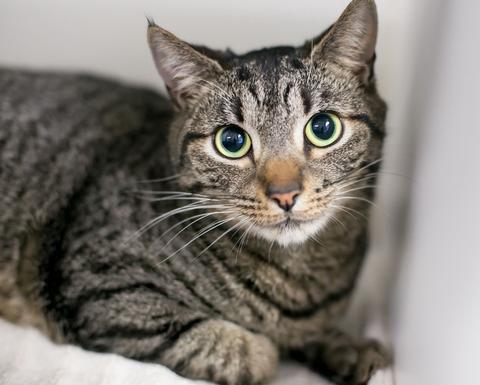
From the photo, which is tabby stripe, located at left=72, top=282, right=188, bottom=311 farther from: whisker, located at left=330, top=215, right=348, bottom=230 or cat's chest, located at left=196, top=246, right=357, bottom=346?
whisker, located at left=330, top=215, right=348, bottom=230

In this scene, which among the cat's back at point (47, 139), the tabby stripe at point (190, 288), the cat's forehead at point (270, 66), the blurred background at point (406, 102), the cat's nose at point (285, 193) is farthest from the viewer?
the cat's back at point (47, 139)

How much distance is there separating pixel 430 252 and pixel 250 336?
0.46 m

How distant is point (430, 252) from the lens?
1233 millimetres

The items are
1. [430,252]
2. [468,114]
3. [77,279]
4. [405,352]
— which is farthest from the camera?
[77,279]

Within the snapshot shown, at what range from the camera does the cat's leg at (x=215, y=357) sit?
1365 millimetres

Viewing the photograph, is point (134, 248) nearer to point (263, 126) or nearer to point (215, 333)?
point (215, 333)

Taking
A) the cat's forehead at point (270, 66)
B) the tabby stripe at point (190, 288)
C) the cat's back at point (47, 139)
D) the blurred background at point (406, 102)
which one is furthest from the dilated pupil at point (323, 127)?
the cat's back at point (47, 139)

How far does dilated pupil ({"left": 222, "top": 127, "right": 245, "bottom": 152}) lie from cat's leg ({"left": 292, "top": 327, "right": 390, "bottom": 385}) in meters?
0.56

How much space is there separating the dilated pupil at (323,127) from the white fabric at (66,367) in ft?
1.81

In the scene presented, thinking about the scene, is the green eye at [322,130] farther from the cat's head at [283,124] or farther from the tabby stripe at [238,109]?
the tabby stripe at [238,109]

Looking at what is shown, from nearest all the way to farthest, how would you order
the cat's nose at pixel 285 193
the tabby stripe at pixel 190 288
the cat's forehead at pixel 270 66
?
1. the cat's nose at pixel 285 193
2. the cat's forehead at pixel 270 66
3. the tabby stripe at pixel 190 288

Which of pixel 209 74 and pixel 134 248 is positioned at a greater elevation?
pixel 209 74

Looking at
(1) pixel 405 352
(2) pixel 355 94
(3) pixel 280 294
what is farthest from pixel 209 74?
(1) pixel 405 352

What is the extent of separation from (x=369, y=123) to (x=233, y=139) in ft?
1.03
